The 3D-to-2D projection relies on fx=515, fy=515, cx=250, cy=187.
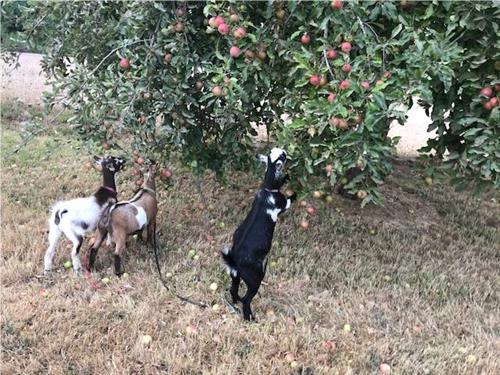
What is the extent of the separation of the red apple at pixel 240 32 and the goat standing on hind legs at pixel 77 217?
1552 millimetres

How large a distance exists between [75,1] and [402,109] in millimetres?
2985

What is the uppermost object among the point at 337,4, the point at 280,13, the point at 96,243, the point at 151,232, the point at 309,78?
the point at 337,4

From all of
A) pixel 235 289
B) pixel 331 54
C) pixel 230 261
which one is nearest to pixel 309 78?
pixel 331 54

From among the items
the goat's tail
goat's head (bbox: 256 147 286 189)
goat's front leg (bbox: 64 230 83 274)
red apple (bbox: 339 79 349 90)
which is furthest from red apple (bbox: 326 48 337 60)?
goat's front leg (bbox: 64 230 83 274)

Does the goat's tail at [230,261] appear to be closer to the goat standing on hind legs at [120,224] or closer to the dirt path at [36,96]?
the goat standing on hind legs at [120,224]

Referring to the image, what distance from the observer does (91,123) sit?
4086 mm

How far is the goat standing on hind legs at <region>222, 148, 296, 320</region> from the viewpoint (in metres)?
3.53

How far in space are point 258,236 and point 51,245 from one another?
1741 millimetres

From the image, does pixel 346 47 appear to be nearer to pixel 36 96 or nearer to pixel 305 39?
pixel 305 39

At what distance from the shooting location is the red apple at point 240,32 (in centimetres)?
343

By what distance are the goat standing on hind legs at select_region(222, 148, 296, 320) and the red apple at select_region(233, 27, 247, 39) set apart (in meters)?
0.81

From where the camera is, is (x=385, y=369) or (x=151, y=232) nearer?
(x=385, y=369)

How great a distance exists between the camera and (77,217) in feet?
13.2

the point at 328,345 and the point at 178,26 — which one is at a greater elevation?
the point at 178,26
